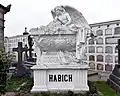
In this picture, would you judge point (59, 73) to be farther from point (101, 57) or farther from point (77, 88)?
point (101, 57)

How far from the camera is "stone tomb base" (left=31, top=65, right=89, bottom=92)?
8086 millimetres

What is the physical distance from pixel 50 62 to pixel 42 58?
1.14 ft

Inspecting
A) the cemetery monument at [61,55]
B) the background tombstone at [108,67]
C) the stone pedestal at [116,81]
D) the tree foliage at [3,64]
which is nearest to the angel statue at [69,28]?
the cemetery monument at [61,55]

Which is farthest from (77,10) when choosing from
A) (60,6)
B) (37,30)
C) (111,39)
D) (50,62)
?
(111,39)

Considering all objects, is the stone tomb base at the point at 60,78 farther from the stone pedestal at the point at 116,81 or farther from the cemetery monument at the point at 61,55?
the stone pedestal at the point at 116,81

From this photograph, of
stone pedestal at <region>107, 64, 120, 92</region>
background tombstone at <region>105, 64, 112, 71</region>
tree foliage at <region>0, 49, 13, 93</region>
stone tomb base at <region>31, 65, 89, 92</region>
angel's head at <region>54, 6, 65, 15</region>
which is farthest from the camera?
background tombstone at <region>105, 64, 112, 71</region>

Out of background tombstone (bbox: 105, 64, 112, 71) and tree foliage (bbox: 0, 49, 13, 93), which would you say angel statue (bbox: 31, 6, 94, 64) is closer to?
tree foliage (bbox: 0, 49, 13, 93)

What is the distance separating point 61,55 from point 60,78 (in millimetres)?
884

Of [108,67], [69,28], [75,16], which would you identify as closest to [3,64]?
[69,28]

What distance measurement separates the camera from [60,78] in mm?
8203

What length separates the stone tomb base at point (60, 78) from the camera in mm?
8086

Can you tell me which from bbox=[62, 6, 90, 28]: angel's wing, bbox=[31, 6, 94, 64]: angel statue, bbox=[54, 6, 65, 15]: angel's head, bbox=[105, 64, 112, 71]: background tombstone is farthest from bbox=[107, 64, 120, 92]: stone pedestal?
bbox=[105, 64, 112, 71]: background tombstone

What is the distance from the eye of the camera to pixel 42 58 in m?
8.22

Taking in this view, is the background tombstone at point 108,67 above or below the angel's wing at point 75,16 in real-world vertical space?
below
